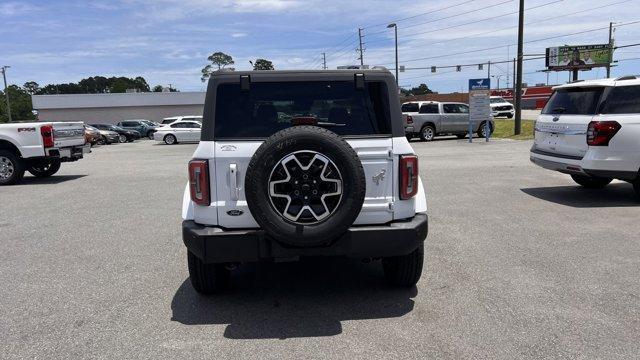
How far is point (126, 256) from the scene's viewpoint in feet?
20.2

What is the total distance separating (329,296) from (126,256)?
8.95 feet

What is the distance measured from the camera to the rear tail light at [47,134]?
41.7 feet

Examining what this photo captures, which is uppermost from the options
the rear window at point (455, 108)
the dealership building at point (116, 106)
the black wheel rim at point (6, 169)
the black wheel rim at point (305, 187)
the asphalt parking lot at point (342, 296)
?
the dealership building at point (116, 106)

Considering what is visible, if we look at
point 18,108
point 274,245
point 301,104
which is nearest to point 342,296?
point 274,245

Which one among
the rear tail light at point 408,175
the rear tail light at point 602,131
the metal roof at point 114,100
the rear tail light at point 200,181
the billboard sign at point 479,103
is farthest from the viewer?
the metal roof at point 114,100

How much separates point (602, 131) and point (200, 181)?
259 inches

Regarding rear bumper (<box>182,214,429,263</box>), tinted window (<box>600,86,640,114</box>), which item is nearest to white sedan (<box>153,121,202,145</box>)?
tinted window (<box>600,86,640,114</box>)

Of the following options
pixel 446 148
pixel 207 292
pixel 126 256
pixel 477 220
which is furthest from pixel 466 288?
pixel 446 148

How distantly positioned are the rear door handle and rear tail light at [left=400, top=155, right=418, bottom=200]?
51.7 inches

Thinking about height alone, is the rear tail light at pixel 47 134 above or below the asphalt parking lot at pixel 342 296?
above

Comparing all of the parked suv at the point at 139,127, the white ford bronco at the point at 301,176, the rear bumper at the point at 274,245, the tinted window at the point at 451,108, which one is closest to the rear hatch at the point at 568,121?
the white ford bronco at the point at 301,176

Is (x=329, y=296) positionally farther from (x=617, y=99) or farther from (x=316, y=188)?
(x=617, y=99)

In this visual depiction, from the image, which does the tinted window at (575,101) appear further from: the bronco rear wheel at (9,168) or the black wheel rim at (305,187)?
the bronco rear wheel at (9,168)

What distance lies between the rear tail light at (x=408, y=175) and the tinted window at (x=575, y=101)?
17.7 ft
